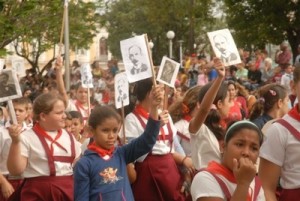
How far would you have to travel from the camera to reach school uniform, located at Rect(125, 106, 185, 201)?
23.3ft

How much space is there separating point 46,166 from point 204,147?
1.34 m

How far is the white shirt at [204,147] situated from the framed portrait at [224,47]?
0.61 metres

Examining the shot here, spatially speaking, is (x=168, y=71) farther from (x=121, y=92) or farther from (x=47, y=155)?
(x=121, y=92)

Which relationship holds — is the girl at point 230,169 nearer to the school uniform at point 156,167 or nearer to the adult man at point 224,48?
the adult man at point 224,48

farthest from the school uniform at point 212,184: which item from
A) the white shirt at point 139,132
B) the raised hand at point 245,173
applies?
the white shirt at point 139,132

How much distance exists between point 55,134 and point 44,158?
0.25 meters

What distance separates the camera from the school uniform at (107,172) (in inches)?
221

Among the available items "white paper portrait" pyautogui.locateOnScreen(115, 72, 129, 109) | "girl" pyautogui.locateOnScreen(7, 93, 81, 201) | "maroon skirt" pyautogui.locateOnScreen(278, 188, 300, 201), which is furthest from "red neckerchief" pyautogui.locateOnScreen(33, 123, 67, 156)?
"maroon skirt" pyautogui.locateOnScreen(278, 188, 300, 201)

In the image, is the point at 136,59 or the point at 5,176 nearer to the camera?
the point at 136,59

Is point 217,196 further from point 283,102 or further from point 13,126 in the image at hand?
point 283,102

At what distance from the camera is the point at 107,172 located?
224 inches

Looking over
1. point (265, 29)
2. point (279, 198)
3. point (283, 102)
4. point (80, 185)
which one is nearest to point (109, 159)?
point (80, 185)

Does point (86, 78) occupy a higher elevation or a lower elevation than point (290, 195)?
lower

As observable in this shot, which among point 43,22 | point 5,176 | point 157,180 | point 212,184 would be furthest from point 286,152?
point 43,22
